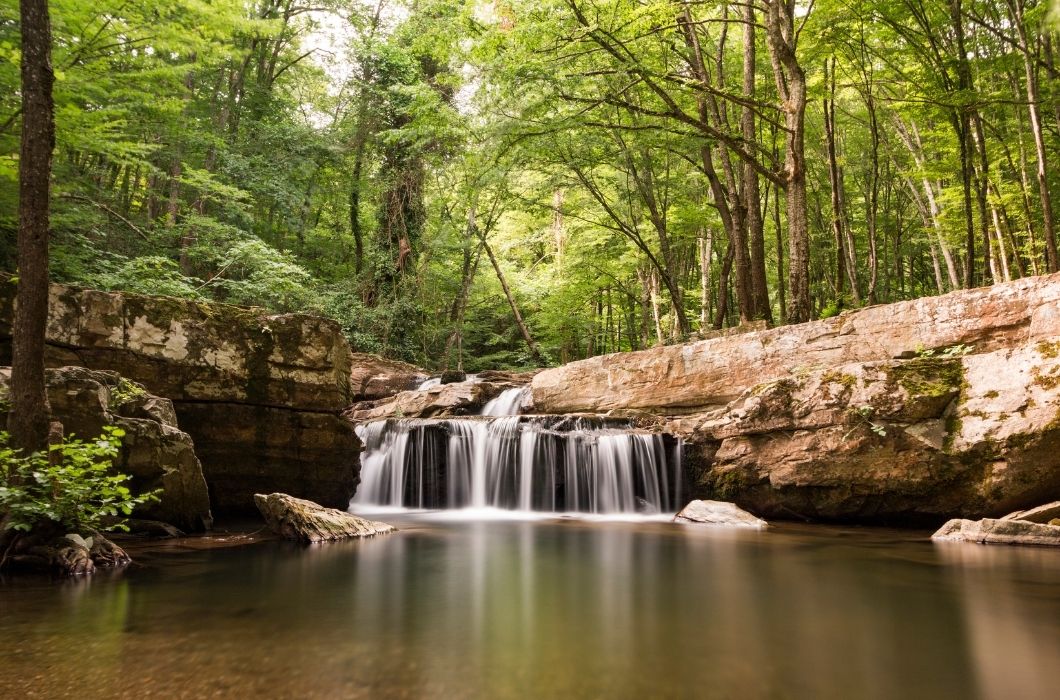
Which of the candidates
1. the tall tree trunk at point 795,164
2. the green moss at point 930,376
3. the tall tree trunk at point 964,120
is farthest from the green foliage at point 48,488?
the tall tree trunk at point 964,120

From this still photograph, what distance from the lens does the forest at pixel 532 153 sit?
33.2 ft

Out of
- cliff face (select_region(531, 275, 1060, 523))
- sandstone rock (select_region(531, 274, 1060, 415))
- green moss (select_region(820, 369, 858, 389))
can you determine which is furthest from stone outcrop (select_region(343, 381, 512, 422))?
green moss (select_region(820, 369, 858, 389))

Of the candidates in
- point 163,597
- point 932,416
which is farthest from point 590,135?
point 163,597

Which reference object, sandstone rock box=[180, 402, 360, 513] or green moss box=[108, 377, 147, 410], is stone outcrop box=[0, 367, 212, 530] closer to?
green moss box=[108, 377, 147, 410]

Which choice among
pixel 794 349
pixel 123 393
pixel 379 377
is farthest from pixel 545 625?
pixel 379 377

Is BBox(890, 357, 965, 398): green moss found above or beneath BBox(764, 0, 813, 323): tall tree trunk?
beneath

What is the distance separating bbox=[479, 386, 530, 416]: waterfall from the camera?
46.2 feet

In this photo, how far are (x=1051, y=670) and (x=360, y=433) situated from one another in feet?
36.4

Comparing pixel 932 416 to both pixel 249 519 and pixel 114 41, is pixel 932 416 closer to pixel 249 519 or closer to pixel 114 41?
pixel 249 519

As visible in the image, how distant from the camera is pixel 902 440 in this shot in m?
7.57

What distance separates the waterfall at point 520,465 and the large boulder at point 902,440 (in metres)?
1.36

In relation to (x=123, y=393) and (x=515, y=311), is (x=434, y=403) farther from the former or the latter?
(x=515, y=311)

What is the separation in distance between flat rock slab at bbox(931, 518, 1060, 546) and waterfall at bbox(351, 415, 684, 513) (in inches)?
159

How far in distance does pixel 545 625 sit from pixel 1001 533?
5.43 meters
